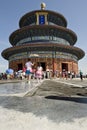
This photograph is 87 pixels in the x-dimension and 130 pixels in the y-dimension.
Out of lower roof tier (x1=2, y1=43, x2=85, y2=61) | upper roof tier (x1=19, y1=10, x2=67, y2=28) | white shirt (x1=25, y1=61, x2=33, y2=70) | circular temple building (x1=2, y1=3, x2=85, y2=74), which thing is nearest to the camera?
white shirt (x1=25, y1=61, x2=33, y2=70)

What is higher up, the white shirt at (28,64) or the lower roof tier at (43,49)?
the lower roof tier at (43,49)

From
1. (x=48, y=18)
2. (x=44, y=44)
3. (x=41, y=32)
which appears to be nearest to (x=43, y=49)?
(x=44, y=44)

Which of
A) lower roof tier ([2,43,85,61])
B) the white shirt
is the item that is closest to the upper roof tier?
lower roof tier ([2,43,85,61])

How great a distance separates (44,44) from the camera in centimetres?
3659

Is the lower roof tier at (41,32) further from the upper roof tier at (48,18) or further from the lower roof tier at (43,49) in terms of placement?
the upper roof tier at (48,18)

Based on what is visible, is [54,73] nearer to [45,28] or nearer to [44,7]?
[45,28]

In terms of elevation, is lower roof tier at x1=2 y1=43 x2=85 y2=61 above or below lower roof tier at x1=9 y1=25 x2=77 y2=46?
below

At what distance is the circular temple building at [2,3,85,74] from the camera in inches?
1490

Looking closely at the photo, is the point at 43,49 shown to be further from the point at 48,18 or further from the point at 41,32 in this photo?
the point at 48,18

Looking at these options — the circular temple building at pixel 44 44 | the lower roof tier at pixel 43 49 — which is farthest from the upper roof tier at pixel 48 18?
the lower roof tier at pixel 43 49

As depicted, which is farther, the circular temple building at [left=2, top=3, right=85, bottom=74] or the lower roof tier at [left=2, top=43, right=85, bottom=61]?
the circular temple building at [left=2, top=3, right=85, bottom=74]

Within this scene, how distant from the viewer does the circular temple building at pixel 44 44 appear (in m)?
37.8

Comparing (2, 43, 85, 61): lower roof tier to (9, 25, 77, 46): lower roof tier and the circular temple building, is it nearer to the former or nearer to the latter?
the circular temple building

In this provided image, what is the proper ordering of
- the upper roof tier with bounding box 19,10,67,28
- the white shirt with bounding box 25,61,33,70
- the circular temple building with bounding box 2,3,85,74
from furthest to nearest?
the upper roof tier with bounding box 19,10,67,28 < the circular temple building with bounding box 2,3,85,74 < the white shirt with bounding box 25,61,33,70
